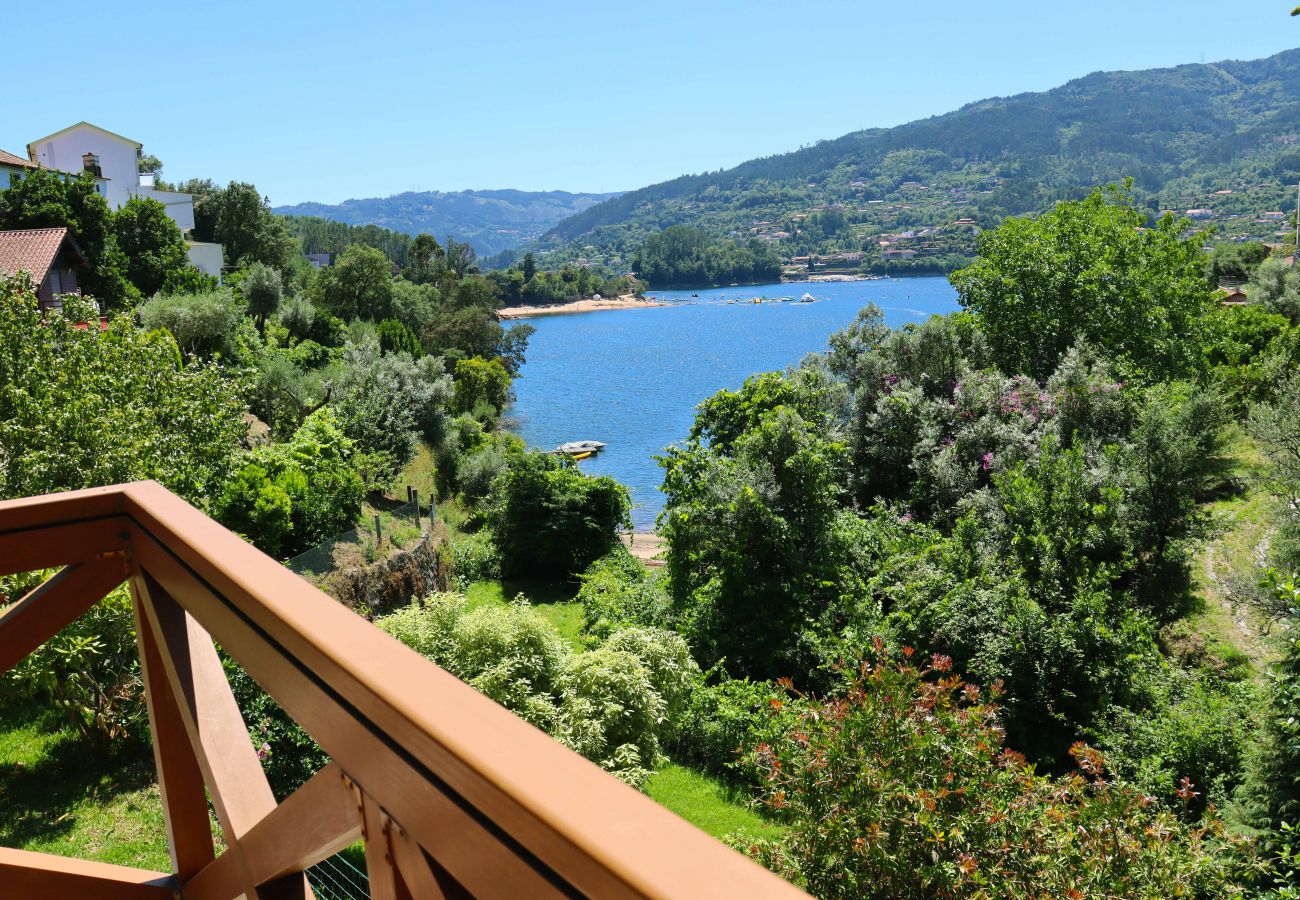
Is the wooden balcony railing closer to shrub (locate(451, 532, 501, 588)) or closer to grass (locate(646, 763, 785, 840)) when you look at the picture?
grass (locate(646, 763, 785, 840))

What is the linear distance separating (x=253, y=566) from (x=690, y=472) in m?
14.7

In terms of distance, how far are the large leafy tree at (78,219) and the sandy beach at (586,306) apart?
77.2 m

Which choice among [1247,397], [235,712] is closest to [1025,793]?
[235,712]

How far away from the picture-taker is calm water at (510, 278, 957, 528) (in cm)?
5134

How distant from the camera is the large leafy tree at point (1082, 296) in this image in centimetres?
2100

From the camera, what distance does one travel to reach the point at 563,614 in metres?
19.2

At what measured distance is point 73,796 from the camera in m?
7.07

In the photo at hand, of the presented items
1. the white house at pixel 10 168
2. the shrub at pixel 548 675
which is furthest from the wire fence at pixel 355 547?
the white house at pixel 10 168

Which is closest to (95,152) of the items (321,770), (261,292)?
(261,292)

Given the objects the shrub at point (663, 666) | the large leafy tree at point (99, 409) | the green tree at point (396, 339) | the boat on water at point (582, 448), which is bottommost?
the boat on water at point (582, 448)

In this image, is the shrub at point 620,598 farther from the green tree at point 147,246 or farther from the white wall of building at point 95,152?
the white wall of building at point 95,152

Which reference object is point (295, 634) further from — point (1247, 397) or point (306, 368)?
point (306, 368)

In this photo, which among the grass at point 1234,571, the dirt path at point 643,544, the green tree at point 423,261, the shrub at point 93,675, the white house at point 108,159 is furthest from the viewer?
the green tree at point 423,261

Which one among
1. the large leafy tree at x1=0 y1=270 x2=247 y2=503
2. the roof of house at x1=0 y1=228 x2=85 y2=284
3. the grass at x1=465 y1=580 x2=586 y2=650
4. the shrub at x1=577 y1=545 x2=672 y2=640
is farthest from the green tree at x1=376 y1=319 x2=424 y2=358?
the large leafy tree at x1=0 y1=270 x2=247 y2=503
